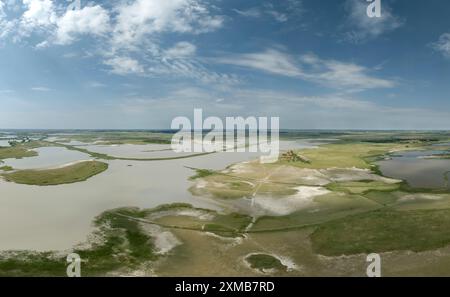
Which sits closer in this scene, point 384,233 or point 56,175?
point 384,233

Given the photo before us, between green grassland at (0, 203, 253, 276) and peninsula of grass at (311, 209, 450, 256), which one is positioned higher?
peninsula of grass at (311, 209, 450, 256)

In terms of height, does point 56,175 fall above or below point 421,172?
below

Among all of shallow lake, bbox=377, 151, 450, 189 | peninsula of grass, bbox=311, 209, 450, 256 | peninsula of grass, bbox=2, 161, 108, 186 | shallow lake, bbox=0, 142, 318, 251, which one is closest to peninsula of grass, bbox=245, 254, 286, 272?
peninsula of grass, bbox=311, 209, 450, 256

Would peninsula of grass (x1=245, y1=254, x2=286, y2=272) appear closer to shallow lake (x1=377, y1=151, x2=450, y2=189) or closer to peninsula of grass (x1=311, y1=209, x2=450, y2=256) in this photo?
peninsula of grass (x1=311, y1=209, x2=450, y2=256)

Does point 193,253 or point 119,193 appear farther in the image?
point 119,193

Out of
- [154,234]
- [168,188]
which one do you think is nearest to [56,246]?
[154,234]

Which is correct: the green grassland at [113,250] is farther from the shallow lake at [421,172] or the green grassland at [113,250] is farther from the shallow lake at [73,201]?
the shallow lake at [421,172]

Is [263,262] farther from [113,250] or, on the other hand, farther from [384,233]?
[384,233]

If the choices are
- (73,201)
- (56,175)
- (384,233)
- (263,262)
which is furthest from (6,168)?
(384,233)
